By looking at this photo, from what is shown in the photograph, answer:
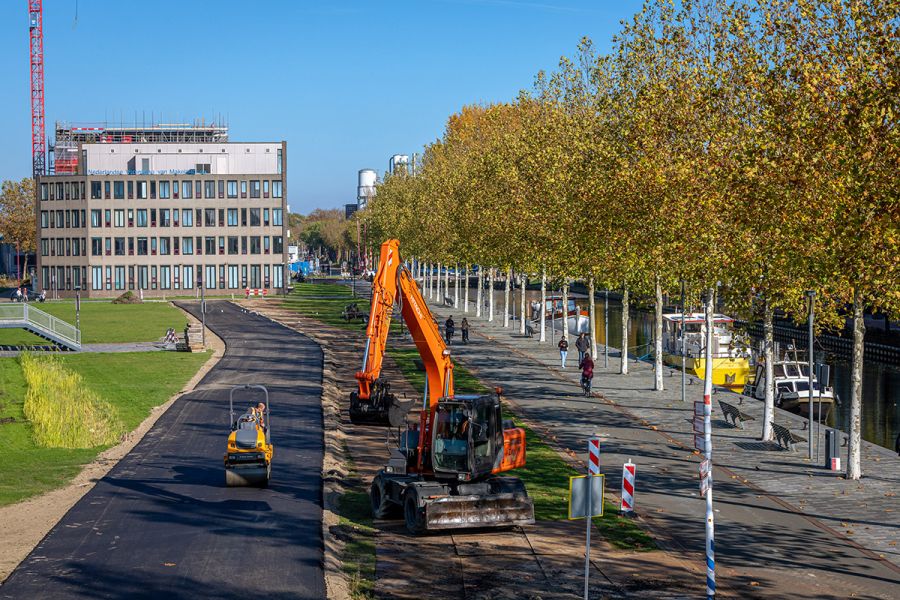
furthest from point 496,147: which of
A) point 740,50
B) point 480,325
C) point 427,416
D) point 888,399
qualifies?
point 427,416

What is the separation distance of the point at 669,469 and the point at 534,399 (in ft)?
47.9

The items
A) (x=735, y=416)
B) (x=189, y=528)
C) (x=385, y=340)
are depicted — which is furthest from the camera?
(x=735, y=416)

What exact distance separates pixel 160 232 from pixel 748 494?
116 meters

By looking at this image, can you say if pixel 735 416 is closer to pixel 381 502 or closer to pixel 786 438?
pixel 786 438

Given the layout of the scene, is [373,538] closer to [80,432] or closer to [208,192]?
[80,432]

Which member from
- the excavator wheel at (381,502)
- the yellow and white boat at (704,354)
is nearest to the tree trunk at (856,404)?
the excavator wheel at (381,502)

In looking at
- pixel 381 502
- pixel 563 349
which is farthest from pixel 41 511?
pixel 563 349

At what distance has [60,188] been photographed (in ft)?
447

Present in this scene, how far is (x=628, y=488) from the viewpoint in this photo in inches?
1005

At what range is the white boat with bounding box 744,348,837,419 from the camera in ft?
160

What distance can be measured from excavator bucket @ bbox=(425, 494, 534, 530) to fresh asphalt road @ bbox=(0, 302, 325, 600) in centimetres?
266

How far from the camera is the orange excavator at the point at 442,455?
950 inches

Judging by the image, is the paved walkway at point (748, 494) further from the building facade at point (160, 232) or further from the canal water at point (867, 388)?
the building facade at point (160, 232)

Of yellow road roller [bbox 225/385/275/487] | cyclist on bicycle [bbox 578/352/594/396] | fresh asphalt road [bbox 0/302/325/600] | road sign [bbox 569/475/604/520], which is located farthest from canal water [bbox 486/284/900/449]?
road sign [bbox 569/475/604/520]
